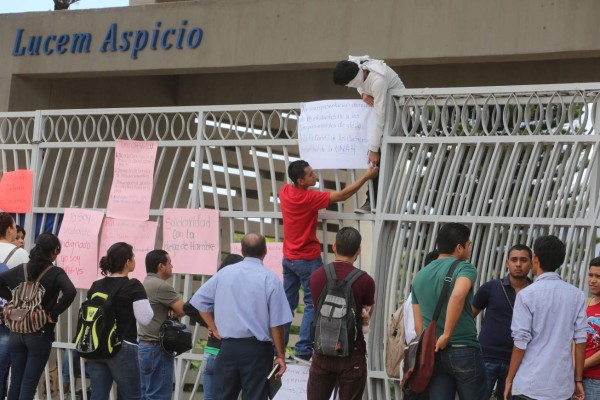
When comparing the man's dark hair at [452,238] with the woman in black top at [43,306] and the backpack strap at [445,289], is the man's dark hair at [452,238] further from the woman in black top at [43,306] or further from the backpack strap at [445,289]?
the woman in black top at [43,306]

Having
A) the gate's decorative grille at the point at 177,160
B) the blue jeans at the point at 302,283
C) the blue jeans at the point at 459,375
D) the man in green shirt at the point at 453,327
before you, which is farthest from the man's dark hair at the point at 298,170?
the blue jeans at the point at 459,375

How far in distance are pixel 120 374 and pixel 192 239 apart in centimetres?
186

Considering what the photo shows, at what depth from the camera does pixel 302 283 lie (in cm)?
859

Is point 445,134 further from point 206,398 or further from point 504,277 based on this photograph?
point 206,398

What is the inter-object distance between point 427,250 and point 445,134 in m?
0.89

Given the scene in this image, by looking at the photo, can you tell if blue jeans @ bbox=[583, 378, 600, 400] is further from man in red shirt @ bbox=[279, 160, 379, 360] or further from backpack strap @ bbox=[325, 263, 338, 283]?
man in red shirt @ bbox=[279, 160, 379, 360]

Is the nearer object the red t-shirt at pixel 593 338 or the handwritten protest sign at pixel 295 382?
the red t-shirt at pixel 593 338

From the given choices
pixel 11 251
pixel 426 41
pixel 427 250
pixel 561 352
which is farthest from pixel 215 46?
pixel 561 352

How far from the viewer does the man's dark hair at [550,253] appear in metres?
6.51

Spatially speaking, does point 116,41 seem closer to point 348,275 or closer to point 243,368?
point 243,368

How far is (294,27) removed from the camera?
11.9m

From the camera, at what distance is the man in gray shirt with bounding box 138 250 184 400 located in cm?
845

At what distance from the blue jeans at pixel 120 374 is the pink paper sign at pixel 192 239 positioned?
5.04ft

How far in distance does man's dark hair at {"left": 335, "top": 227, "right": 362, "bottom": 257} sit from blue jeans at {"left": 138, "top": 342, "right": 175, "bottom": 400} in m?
1.94
